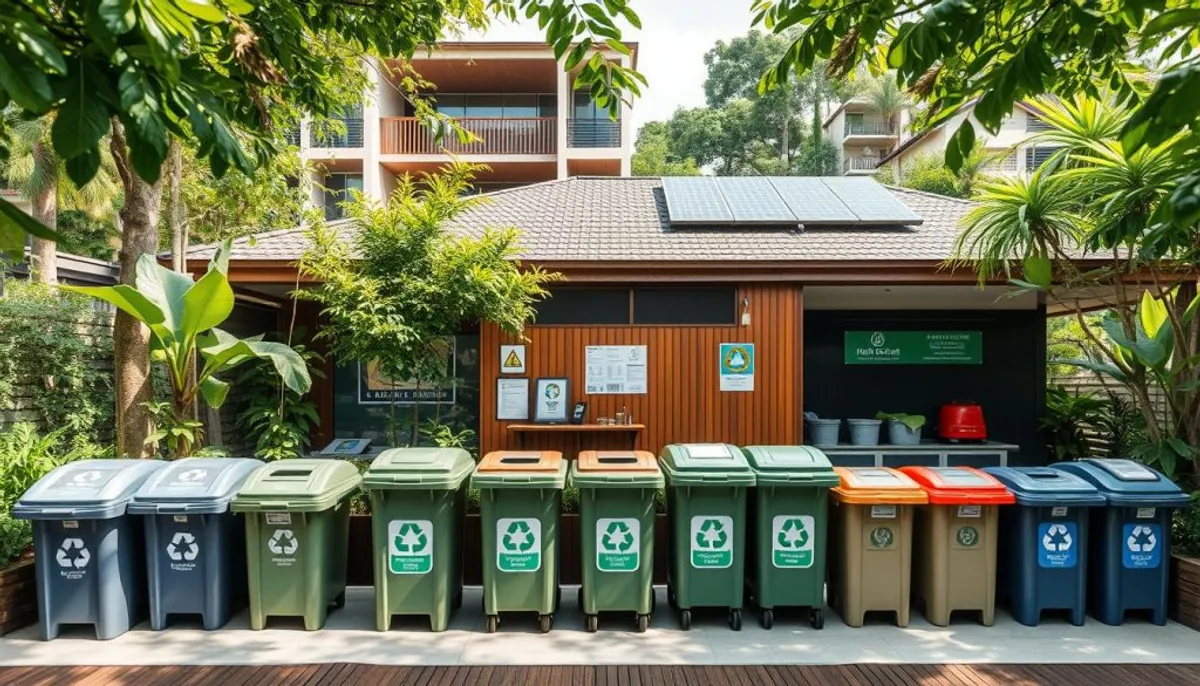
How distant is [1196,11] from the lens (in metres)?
2.16

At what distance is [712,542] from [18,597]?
16.6 ft

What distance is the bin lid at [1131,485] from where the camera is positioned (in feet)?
17.0

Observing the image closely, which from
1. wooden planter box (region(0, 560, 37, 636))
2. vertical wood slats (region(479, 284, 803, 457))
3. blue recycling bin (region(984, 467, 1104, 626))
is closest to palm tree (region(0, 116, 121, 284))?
vertical wood slats (region(479, 284, 803, 457))

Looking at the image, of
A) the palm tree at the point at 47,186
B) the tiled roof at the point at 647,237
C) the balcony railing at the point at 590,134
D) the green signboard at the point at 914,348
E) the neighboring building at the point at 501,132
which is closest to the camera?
the tiled roof at the point at 647,237

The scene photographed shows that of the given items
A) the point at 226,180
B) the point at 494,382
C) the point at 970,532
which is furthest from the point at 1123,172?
the point at 226,180

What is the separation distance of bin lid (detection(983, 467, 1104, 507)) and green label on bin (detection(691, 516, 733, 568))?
2157 millimetres

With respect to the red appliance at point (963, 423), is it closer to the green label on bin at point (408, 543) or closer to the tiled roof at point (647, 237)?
the tiled roof at point (647, 237)

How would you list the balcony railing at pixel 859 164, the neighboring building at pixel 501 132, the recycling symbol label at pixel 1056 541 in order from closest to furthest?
the recycling symbol label at pixel 1056 541 → the neighboring building at pixel 501 132 → the balcony railing at pixel 859 164

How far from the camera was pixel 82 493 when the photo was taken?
16.0ft

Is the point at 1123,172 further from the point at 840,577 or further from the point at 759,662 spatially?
the point at 759,662

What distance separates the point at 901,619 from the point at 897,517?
75cm

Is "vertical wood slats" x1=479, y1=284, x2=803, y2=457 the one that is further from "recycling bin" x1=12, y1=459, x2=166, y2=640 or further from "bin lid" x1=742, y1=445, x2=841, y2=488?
"recycling bin" x1=12, y1=459, x2=166, y2=640

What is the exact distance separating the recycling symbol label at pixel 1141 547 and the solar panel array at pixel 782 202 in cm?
477

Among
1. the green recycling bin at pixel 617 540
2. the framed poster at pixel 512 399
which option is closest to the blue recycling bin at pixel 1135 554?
the green recycling bin at pixel 617 540
